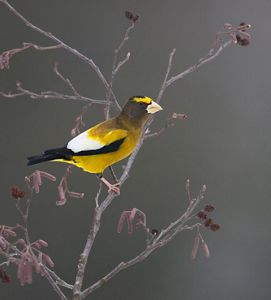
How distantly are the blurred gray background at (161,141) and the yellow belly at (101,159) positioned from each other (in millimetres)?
832

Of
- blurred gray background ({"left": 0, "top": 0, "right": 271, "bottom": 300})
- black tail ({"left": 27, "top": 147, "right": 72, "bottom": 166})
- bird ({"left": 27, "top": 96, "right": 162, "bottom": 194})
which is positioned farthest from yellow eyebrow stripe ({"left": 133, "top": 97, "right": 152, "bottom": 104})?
blurred gray background ({"left": 0, "top": 0, "right": 271, "bottom": 300})

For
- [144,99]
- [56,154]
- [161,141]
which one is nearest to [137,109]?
[144,99]

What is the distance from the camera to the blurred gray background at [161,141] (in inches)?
66.9

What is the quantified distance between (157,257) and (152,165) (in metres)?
0.27

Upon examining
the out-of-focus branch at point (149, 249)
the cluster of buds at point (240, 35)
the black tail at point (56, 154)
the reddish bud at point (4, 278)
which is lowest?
the reddish bud at point (4, 278)

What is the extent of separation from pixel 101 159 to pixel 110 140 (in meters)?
0.03

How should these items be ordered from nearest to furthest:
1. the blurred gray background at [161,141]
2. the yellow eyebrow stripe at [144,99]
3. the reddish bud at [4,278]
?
the reddish bud at [4,278] → the yellow eyebrow stripe at [144,99] → the blurred gray background at [161,141]

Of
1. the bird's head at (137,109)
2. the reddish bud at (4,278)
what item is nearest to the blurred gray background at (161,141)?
the bird's head at (137,109)

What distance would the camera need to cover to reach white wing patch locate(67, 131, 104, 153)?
808mm

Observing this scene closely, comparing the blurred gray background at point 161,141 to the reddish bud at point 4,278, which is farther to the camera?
the blurred gray background at point 161,141

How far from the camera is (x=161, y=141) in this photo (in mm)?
1829

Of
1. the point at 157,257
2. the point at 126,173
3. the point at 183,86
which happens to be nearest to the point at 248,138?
the point at 183,86

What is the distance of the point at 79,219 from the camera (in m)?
1.75

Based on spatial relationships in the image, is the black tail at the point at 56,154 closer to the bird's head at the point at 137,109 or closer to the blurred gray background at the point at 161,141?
the bird's head at the point at 137,109
